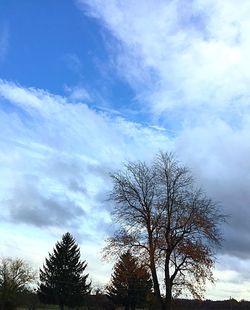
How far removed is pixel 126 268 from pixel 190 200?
239 inches

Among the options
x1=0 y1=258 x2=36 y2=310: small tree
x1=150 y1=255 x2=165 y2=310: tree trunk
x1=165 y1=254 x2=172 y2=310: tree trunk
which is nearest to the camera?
x1=150 y1=255 x2=165 y2=310: tree trunk

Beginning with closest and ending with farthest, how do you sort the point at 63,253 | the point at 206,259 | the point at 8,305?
the point at 206,259 → the point at 8,305 → the point at 63,253

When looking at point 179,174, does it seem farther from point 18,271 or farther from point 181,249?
point 18,271

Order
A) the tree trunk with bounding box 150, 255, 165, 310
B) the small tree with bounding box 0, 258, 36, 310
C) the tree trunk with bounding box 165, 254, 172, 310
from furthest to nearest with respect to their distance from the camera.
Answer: the small tree with bounding box 0, 258, 36, 310, the tree trunk with bounding box 165, 254, 172, 310, the tree trunk with bounding box 150, 255, 165, 310

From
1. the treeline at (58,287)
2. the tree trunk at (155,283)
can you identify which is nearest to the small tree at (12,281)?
the treeline at (58,287)

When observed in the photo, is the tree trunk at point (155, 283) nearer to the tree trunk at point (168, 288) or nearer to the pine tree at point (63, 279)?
the tree trunk at point (168, 288)

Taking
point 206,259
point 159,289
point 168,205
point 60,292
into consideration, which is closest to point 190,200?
point 168,205

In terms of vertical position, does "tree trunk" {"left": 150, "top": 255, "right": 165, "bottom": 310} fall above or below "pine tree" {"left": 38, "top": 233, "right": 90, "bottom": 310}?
below

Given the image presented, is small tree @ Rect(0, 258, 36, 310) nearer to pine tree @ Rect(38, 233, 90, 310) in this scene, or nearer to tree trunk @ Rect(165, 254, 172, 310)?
pine tree @ Rect(38, 233, 90, 310)

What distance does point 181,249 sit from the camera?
34.7 meters

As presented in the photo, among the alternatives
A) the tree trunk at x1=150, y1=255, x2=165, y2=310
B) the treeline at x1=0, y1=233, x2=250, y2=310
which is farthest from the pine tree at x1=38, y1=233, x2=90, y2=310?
the tree trunk at x1=150, y1=255, x2=165, y2=310

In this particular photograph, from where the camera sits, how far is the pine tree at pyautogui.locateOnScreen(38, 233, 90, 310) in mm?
80812

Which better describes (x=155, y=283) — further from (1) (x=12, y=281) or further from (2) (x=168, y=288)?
(1) (x=12, y=281)

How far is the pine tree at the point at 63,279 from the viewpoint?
80812mm
